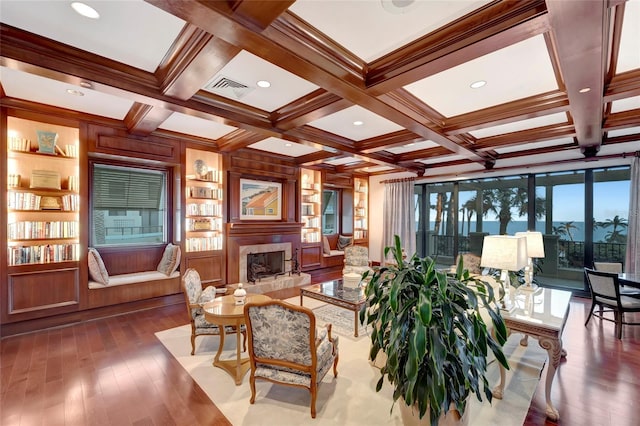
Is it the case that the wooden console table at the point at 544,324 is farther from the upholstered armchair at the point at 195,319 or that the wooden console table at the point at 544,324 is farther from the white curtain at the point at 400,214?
the white curtain at the point at 400,214

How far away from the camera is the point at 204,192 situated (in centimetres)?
538

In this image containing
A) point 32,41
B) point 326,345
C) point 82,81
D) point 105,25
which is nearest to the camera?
point 105,25

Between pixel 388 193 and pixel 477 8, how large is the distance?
6.48 metres

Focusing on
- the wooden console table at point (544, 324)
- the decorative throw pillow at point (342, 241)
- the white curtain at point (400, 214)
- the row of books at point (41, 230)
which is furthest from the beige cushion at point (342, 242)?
the row of books at point (41, 230)

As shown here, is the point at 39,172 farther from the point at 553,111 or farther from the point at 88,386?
the point at 553,111

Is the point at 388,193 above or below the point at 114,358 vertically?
above

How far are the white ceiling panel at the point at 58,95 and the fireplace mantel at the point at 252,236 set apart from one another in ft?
8.74

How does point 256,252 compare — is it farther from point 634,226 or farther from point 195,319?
point 634,226

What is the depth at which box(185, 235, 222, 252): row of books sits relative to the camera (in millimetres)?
5152

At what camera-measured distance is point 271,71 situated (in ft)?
8.73

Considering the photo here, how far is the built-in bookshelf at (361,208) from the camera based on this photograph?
8.68 metres

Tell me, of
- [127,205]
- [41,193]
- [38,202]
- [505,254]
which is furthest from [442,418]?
[127,205]

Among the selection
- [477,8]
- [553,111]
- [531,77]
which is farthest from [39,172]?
[553,111]

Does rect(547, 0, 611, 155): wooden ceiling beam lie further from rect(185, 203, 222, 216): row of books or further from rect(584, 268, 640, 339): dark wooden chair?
rect(185, 203, 222, 216): row of books
